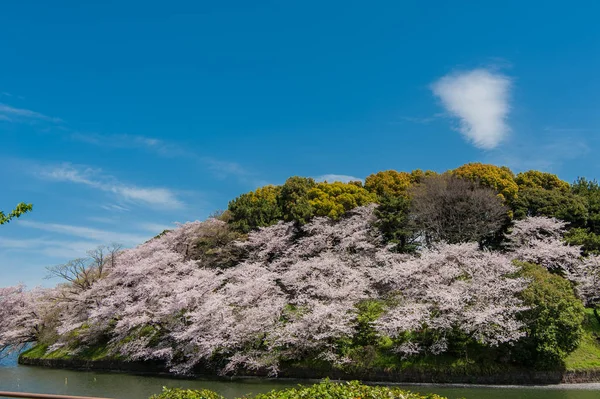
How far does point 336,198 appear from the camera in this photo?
1278 inches

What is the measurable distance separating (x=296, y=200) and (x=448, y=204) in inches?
441

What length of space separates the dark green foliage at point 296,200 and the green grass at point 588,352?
17753 mm

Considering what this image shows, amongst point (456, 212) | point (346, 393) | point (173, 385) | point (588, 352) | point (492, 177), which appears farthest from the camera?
point (492, 177)

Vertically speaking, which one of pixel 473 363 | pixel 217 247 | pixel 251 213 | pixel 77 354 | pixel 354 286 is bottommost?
pixel 77 354

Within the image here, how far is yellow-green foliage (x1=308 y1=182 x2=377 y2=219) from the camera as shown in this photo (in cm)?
3158

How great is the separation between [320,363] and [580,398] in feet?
34.1

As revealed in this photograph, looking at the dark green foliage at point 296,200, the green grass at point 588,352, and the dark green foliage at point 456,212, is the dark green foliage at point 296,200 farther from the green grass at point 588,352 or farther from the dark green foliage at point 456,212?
the green grass at point 588,352

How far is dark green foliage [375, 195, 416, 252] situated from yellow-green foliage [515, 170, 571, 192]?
34.6ft

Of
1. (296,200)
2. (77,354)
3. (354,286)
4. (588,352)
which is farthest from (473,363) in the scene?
(77,354)

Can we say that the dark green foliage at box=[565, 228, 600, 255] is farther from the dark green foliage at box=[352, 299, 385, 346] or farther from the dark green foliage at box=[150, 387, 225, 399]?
the dark green foliage at box=[150, 387, 225, 399]

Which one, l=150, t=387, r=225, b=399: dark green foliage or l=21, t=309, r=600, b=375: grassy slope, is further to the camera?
l=21, t=309, r=600, b=375: grassy slope

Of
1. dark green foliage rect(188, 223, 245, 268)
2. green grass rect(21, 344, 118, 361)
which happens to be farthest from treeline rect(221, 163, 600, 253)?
green grass rect(21, 344, 118, 361)

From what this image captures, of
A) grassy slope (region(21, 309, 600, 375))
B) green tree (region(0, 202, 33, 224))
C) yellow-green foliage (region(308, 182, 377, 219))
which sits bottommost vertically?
grassy slope (region(21, 309, 600, 375))

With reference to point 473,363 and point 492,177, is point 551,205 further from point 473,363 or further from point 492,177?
point 473,363
